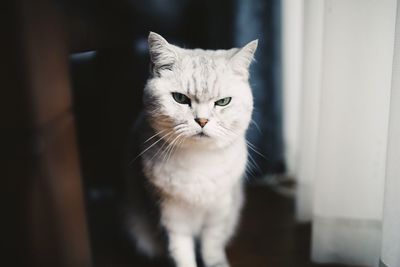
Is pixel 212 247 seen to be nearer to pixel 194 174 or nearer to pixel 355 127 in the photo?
pixel 194 174

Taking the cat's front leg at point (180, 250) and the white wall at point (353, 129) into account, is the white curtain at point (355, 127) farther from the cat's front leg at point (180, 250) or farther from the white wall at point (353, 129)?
the cat's front leg at point (180, 250)

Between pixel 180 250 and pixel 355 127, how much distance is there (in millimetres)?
546

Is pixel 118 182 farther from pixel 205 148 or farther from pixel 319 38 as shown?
pixel 319 38

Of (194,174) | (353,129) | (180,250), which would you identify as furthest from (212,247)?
(353,129)

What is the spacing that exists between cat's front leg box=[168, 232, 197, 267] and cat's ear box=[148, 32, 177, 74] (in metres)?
0.43

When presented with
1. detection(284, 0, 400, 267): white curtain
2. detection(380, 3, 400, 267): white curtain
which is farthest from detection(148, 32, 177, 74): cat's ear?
detection(380, 3, 400, 267): white curtain

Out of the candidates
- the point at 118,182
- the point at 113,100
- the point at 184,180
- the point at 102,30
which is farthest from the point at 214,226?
the point at 102,30

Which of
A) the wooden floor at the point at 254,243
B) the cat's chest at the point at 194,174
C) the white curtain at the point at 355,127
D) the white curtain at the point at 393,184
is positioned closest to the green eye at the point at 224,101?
the cat's chest at the point at 194,174

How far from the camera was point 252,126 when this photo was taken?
4.23 ft

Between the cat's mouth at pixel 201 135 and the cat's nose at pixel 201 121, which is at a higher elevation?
the cat's nose at pixel 201 121

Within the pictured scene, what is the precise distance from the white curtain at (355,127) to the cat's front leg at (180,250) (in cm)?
35

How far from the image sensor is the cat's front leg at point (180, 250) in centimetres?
103

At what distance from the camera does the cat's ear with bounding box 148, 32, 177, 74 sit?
86 cm

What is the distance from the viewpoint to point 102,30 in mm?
1021
